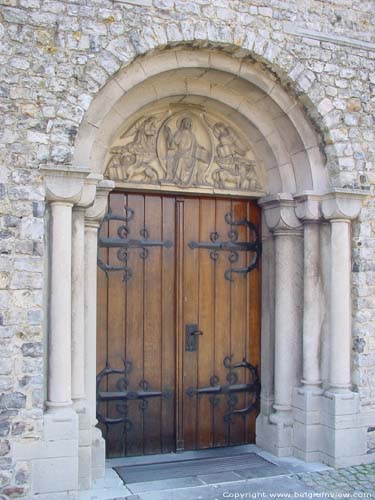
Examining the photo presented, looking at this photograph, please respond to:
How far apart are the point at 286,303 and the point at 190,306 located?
2.75ft

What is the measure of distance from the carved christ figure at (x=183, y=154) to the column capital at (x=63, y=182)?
1091 millimetres

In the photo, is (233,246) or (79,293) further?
(233,246)

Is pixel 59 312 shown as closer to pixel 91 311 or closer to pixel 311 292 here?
pixel 91 311

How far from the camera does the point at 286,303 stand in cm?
543

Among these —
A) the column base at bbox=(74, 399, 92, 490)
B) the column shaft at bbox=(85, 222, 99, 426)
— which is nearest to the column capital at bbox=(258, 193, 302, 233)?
the column shaft at bbox=(85, 222, 99, 426)

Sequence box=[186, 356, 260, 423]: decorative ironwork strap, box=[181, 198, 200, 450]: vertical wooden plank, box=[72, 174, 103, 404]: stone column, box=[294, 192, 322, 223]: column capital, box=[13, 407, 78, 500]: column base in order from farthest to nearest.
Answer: box=[186, 356, 260, 423]: decorative ironwork strap
box=[181, 198, 200, 450]: vertical wooden plank
box=[294, 192, 322, 223]: column capital
box=[72, 174, 103, 404]: stone column
box=[13, 407, 78, 500]: column base

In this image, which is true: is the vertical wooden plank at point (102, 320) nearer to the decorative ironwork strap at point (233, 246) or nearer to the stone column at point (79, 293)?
the stone column at point (79, 293)

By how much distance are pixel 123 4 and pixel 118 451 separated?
351 centimetres

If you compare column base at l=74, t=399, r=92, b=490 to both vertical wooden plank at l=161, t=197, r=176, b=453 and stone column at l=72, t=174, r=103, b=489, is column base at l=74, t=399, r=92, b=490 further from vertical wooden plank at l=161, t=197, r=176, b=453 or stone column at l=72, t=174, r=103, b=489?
vertical wooden plank at l=161, t=197, r=176, b=453

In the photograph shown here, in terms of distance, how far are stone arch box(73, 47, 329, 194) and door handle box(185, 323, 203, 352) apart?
4.58 ft

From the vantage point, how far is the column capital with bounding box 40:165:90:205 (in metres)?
4.27

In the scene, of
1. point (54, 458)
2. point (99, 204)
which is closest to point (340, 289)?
point (99, 204)

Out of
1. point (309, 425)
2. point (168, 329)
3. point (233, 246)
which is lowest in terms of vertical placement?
point (309, 425)

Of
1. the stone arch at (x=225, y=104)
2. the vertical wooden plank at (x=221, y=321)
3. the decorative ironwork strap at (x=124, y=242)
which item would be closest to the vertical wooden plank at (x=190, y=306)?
the vertical wooden plank at (x=221, y=321)
